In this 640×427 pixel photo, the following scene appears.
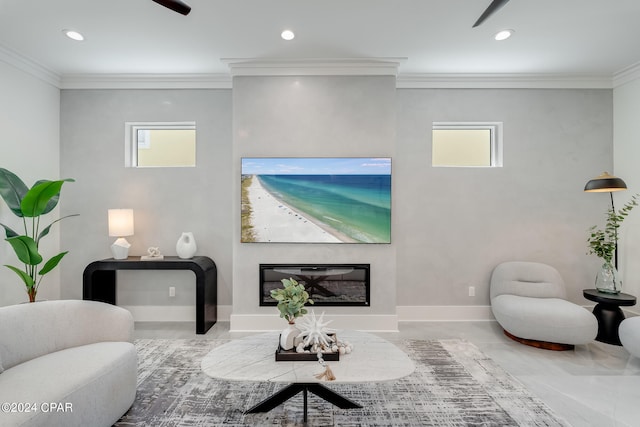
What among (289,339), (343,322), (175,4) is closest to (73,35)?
(175,4)

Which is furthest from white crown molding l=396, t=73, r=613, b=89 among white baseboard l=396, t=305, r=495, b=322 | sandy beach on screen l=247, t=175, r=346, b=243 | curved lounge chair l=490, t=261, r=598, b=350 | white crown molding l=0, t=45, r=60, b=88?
white crown molding l=0, t=45, r=60, b=88

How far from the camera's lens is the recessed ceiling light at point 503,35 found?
2.92m

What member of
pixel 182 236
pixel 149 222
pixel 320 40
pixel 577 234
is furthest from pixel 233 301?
pixel 577 234

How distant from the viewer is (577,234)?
392 cm

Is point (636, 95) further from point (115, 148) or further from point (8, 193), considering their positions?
point (8, 193)

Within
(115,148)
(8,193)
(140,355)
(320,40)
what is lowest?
(140,355)

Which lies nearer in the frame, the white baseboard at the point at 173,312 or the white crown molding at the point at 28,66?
the white crown molding at the point at 28,66

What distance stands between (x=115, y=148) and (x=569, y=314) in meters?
5.08

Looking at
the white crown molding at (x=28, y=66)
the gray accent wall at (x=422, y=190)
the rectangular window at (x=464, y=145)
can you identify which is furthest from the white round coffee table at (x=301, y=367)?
the white crown molding at (x=28, y=66)

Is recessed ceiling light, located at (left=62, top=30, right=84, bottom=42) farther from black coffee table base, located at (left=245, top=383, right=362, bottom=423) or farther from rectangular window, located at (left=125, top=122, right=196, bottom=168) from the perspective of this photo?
black coffee table base, located at (left=245, top=383, right=362, bottom=423)

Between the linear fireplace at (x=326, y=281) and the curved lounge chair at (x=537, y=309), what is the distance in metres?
1.43

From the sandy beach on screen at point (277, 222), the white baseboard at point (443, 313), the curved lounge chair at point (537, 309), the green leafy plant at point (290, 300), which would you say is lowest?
the white baseboard at point (443, 313)

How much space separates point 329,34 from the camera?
2986 millimetres

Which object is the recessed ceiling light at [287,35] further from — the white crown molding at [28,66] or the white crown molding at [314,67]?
the white crown molding at [28,66]
